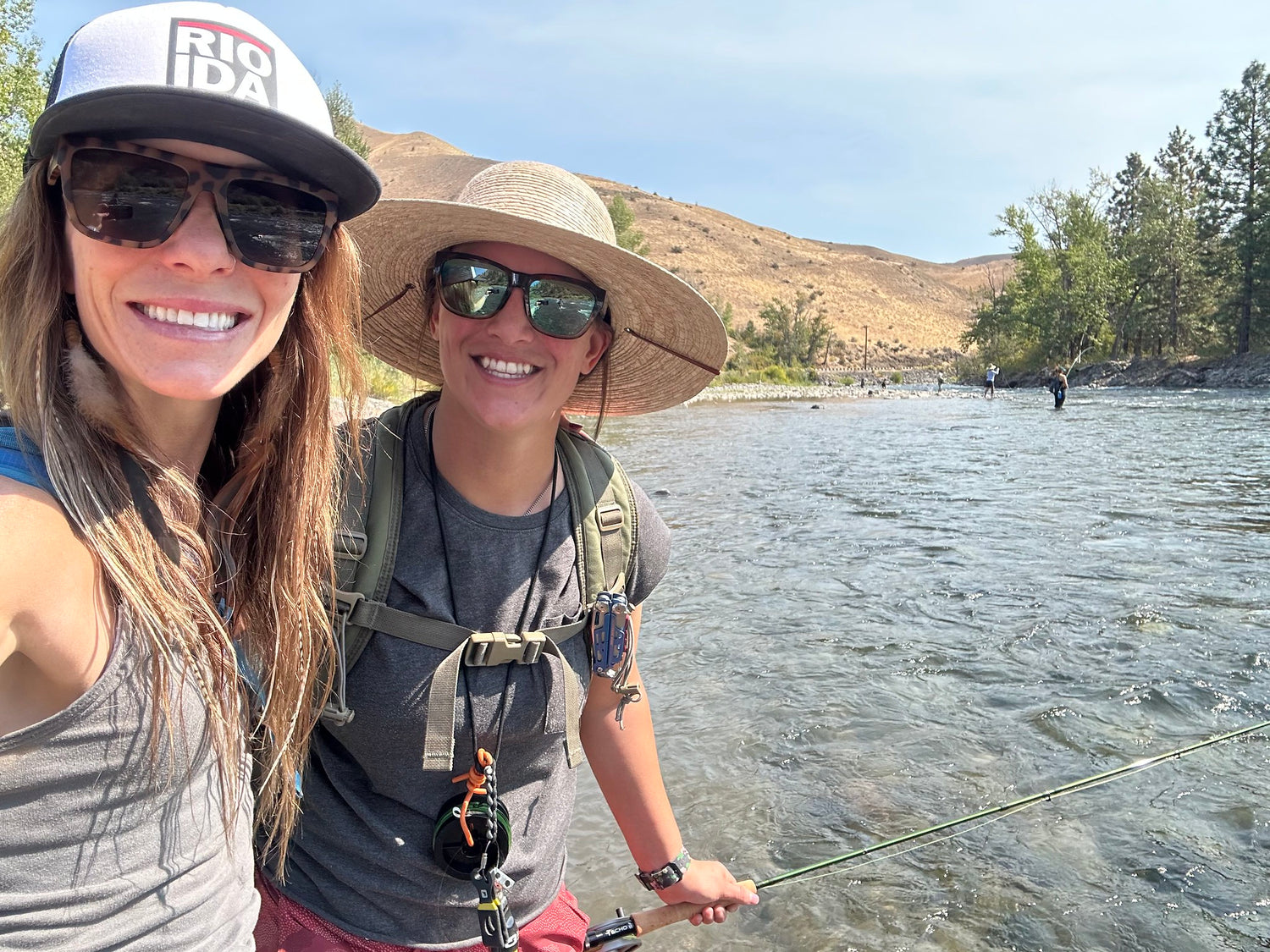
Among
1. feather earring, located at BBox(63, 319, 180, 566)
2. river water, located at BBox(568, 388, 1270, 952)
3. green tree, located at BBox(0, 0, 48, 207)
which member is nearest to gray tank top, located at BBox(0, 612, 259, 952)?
feather earring, located at BBox(63, 319, 180, 566)

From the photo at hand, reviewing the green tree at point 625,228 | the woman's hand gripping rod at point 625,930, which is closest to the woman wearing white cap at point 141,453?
the woman's hand gripping rod at point 625,930

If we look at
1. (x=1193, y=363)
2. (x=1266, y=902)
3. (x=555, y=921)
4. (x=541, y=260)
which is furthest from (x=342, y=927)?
(x=1193, y=363)

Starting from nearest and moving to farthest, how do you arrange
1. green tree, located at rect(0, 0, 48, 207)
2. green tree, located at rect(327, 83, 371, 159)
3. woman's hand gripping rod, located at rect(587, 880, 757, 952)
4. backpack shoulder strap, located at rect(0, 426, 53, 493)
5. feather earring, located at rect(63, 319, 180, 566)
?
1. backpack shoulder strap, located at rect(0, 426, 53, 493)
2. feather earring, located at rect(63, 319, 180, 566)
3. woman's hand gripping rod, located at rect(587, 880, 757, 952)
4. green tree, located at rect(0, 0, 48, 207)
5. green tree, located at rect(327, 83, 371, 159)

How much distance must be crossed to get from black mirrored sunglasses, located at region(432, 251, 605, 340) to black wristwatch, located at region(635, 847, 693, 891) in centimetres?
128

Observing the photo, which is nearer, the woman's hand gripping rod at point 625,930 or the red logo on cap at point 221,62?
the red logo on cap at point 221,62

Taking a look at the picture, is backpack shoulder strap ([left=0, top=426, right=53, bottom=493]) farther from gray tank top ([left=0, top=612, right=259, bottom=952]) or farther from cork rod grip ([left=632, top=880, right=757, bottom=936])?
cork rod grip ([left=632, top=880, right=757, bottom=936])

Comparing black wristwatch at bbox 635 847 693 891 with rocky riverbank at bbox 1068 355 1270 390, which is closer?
black wristwatch at bbox 635 847 693 891

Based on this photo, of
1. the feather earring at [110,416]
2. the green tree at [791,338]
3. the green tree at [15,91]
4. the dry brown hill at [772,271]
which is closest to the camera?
the feather earring at [110,416]

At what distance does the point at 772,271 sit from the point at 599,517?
100742 millimetres

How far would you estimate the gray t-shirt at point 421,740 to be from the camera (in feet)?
5.60

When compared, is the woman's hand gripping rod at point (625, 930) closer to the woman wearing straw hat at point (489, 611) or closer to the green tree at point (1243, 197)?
the woman wearing straw hat at point (489, 611)

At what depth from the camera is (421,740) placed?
170 cm

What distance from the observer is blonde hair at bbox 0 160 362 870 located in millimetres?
1130

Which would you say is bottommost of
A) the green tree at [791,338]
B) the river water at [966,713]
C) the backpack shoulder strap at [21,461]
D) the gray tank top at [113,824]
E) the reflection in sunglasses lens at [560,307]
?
the river water at [966,713]
